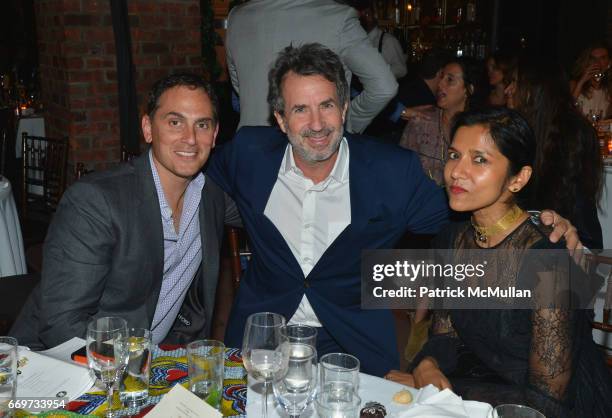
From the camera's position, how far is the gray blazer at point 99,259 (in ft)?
6.22

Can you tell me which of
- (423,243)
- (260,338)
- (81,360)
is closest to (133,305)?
(81,360)

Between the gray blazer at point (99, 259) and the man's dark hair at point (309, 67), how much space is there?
0.55 meters

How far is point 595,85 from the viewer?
5.57m

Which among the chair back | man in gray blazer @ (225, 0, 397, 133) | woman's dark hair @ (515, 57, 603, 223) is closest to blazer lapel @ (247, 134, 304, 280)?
man in gray blazer @ (225, 0, 397, 133)

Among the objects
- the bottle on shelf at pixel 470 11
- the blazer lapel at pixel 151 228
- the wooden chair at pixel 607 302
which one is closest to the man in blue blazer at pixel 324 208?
the blazer lapel at pixel 151 228

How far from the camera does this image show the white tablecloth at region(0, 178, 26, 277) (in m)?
3.26

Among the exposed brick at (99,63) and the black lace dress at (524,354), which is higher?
the exposed brick at (99,63)

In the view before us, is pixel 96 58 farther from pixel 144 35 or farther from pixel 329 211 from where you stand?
pixel 329 211

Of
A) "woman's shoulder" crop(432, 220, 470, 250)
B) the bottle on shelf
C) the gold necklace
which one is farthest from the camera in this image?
the bottle on shelf

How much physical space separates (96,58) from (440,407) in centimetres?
424

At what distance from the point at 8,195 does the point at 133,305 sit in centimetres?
174

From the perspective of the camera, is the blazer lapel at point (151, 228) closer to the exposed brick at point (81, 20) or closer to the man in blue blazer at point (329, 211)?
the man in blue blazer at point (329, 211)

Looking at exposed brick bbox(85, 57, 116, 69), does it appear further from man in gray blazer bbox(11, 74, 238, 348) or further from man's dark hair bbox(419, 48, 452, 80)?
man in gray blazer bbox(11, 74, 238, 348)

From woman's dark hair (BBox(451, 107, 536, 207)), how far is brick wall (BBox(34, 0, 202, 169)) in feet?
12.0
